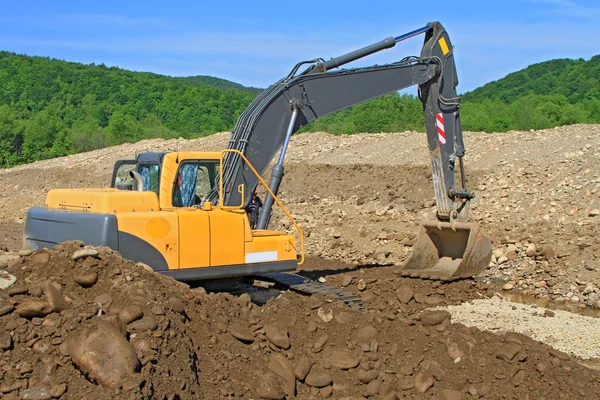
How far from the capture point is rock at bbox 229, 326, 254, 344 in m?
6.87

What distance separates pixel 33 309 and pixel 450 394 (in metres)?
3.74

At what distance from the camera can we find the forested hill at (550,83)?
2218 inches

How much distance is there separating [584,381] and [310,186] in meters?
13.9

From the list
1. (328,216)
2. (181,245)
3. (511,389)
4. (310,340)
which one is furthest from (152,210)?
(328,216)

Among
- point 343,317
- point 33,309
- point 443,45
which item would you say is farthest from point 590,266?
point 33,309

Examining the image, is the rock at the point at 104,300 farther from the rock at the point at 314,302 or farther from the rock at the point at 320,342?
the rock at the point at 314,302

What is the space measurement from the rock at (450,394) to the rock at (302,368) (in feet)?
4.15

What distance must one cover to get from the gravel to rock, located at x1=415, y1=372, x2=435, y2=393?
2.28 metres

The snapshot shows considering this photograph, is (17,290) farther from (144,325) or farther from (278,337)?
(278,337)

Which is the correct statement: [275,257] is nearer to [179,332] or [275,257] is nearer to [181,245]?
[181,245]

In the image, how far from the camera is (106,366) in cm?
Answer: 542

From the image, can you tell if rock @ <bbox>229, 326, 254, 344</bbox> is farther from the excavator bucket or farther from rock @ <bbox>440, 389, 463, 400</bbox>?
the excavator bucket

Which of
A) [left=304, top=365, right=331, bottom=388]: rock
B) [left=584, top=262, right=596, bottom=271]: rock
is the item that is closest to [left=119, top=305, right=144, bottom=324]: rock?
[left=304, top=365, right=331, bottom=388]: rock

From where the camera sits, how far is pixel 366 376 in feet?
22.6
